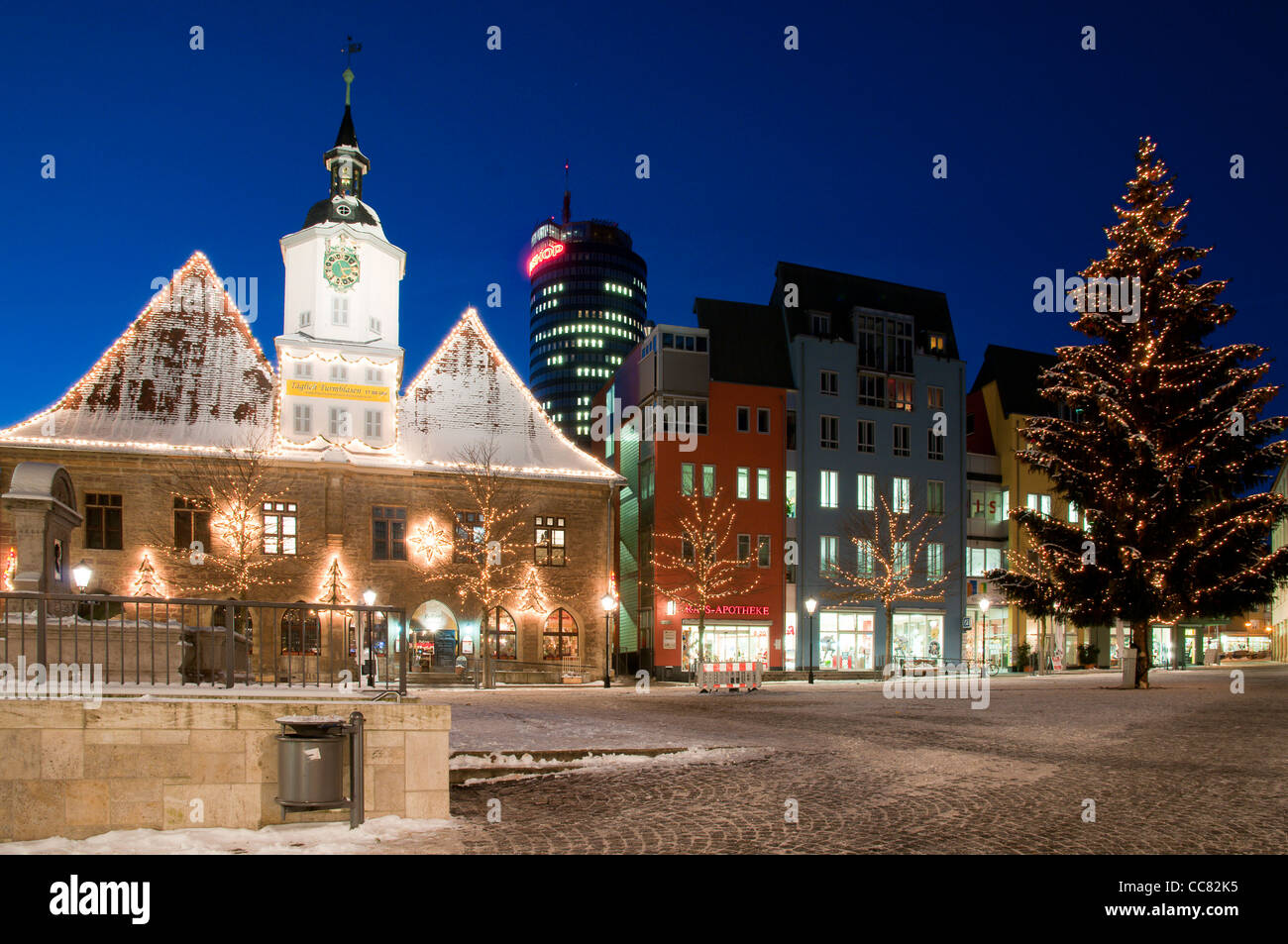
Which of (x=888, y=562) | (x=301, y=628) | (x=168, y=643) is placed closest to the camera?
(x=301, y=628)

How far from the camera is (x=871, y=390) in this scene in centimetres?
5534

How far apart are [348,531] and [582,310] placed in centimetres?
14337

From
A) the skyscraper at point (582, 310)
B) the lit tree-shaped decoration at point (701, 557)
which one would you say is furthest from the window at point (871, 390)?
the skyscraper at point (582, 310)

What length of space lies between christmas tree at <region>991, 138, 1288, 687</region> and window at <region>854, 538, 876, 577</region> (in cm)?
1788

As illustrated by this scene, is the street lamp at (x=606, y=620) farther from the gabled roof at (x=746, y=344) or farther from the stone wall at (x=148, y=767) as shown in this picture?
the stone wall at (x=148, y=767)

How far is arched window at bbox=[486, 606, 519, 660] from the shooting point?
43.8m

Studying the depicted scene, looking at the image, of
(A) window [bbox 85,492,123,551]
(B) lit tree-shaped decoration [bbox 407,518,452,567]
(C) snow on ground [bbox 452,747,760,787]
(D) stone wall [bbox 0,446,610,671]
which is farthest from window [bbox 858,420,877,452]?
(C) snow on ground [bbox 452,747,760,787]

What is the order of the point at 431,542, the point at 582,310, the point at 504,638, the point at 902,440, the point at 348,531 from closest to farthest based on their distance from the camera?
the point at 348,531, the point at 431,542, the point at 504,638, the point at 902,440, the point at 582,310

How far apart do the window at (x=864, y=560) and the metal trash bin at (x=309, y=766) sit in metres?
45.2

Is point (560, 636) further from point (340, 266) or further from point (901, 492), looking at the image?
point (901, 492)

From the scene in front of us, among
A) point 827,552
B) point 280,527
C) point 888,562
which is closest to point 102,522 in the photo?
point 280,527
